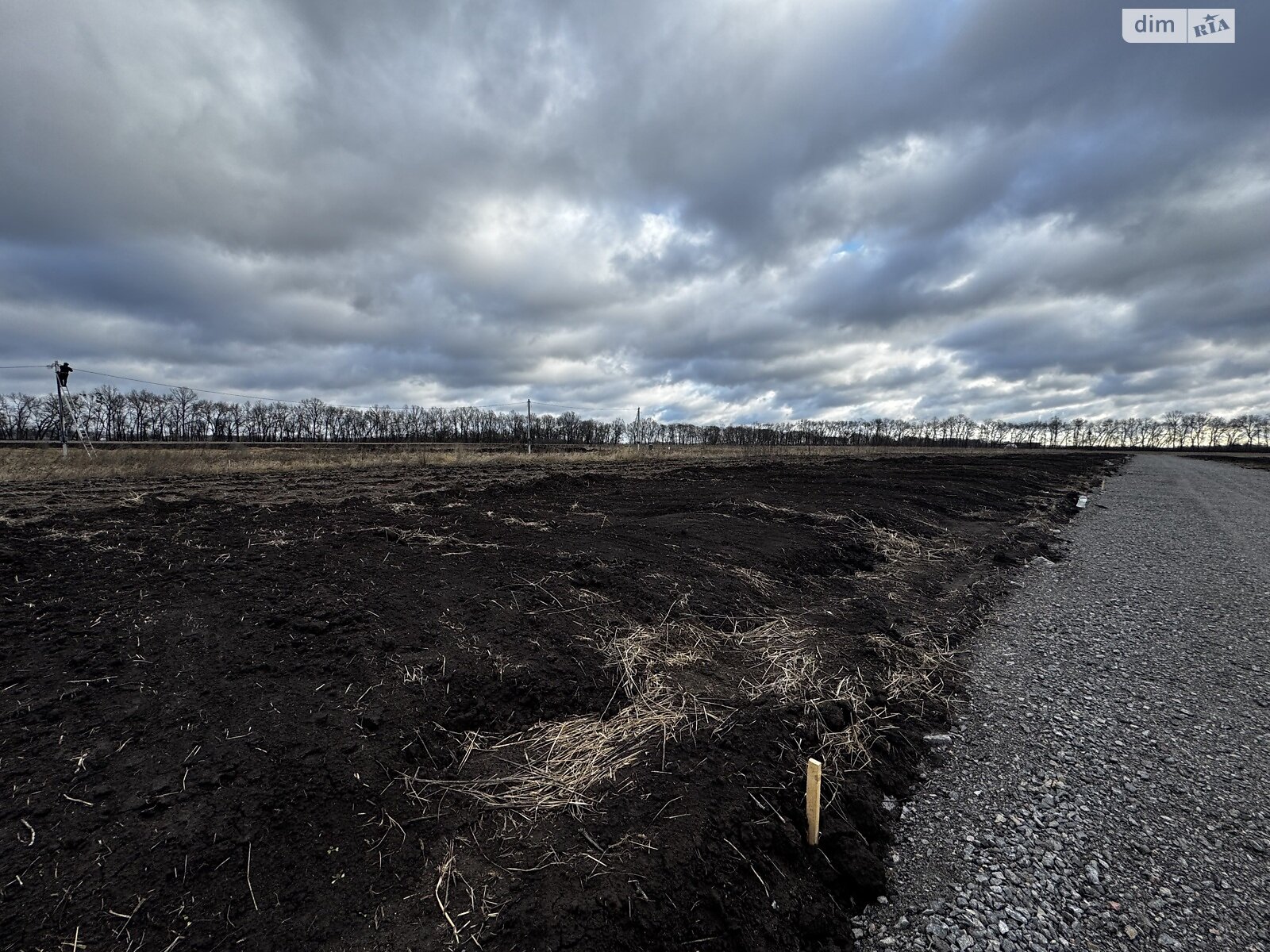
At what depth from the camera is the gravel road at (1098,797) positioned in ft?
7.57

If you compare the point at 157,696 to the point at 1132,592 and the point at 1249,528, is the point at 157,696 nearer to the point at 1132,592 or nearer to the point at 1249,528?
the point at 1132,592

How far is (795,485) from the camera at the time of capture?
18047mm

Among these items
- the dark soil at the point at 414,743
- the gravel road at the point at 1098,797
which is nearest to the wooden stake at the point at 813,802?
the dark soil at the point at 414,743

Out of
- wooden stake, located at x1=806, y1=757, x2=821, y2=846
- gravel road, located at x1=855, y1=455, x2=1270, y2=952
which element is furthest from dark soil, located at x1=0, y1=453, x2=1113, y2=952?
gravel road, located at x1=855, y1=455, x2=1270, y2=952

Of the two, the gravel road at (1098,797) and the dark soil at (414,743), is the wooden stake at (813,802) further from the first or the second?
the gravel road at (1098,797)

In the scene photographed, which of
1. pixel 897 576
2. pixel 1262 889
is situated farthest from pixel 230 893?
pixel 897 576

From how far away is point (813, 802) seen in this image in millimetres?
2582

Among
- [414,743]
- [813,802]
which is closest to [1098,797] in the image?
[813,802]

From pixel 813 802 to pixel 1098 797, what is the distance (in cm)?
194

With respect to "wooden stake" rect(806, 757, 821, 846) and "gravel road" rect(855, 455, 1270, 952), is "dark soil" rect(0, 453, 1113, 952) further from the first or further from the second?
"gravel road" rect(855, 455, 1270, 952)

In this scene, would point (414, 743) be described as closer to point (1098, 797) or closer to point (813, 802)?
point (813, 802)

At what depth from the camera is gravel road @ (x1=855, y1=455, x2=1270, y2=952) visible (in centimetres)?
231

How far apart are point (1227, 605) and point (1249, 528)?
9633 millimetres

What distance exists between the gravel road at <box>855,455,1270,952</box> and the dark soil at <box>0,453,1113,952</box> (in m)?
0.28
